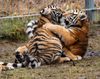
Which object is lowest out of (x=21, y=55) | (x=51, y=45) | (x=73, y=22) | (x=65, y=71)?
(x=65, y=71)

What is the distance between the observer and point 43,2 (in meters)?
11.5

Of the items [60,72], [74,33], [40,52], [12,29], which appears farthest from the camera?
[12,29]

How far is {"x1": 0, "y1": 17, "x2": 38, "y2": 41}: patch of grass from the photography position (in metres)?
10.3

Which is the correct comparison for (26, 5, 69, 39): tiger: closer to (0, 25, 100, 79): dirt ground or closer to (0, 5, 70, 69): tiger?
(0, 5, 70, 69): tiger

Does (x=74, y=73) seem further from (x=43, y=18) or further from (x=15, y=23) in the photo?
(x=15, y=23)

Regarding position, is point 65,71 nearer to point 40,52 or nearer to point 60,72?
point 60,72

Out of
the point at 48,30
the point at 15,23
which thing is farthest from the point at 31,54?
the point at 15,23

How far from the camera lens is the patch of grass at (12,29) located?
10.3 meters

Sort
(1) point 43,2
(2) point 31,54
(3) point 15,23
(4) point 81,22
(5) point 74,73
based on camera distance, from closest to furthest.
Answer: (5) point 74,73 → (2) point 31,54 → (4) point 81,22 → (3) point 15,23 → (1) point 43,2

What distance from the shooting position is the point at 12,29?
34.0 feet

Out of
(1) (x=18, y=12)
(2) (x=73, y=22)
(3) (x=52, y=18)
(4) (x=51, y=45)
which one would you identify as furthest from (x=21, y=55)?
(1) (x=18, y=12)

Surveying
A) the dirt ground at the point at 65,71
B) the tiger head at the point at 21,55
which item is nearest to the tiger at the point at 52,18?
the tiger head at the point at 21,55

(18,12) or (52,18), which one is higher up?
(52,18)

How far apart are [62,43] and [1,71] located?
1.25 metres
